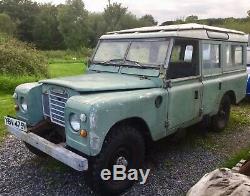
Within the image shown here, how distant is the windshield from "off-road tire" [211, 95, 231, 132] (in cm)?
230

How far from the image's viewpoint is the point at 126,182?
4.15 meters

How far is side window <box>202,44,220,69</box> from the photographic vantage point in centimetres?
552

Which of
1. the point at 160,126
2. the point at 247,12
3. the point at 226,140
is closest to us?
the point at 160,126

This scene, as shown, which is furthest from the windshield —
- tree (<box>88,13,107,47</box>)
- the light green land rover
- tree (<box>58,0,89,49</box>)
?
tree (<box>88,13,107,47</box>)

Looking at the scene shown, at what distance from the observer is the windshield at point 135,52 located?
4.80 meters

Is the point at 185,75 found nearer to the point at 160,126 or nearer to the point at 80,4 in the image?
the point at 160,126

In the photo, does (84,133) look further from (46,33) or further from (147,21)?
(147,21)

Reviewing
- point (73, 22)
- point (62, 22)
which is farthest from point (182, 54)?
point (62, 22)

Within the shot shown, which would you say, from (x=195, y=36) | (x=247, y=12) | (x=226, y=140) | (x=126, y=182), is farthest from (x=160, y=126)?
(x=247, y=12)

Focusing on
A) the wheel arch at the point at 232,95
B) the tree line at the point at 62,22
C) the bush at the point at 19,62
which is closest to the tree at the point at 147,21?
the tree line at the point at 62,22

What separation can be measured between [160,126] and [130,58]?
1.25 metres

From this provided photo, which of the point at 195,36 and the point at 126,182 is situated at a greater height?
the point at 195,36

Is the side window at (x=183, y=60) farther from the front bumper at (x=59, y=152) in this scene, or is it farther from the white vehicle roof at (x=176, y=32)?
the front bumper at (x=59, y=152)

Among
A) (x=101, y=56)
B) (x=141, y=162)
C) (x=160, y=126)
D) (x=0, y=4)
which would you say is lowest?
(x=141, y=162)
